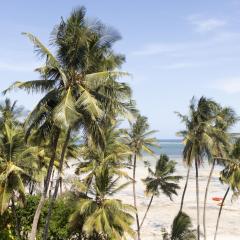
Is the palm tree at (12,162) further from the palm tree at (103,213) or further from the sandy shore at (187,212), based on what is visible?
the sandy shore at (187,212)

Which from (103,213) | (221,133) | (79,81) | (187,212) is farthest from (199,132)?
(187,212)

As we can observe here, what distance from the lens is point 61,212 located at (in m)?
30.3

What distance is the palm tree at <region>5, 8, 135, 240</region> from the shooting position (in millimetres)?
20531

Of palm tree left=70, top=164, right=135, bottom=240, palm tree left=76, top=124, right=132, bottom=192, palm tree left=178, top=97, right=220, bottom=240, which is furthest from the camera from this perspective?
palm tree left=178, top=97, right=220, bottom=240

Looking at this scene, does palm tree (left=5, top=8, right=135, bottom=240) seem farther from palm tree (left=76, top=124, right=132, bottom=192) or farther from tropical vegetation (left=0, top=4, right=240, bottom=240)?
palm tree (left=76, top=124, right=132, bottom=192)

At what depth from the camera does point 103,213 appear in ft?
87.0

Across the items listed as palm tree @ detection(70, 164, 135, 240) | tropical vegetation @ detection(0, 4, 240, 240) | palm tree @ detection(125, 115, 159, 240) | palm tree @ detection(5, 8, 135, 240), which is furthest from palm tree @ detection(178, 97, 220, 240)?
palm tree @ detection(5, 8, 135, 240)

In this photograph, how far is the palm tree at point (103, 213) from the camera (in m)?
26.2

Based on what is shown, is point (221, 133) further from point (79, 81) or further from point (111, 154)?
point (79, 81)

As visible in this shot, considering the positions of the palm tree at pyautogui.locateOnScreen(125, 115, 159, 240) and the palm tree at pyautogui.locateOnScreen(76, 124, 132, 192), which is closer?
the palm tree at pyautogui.locateOnScreen(76, 124, 132, 192)

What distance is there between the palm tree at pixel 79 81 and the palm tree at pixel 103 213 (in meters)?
6.11

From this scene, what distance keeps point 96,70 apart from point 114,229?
1107cm

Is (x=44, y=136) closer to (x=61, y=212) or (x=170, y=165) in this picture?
(x=61, y=212)

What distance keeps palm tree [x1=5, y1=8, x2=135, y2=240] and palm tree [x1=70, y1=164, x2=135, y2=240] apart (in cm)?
611
